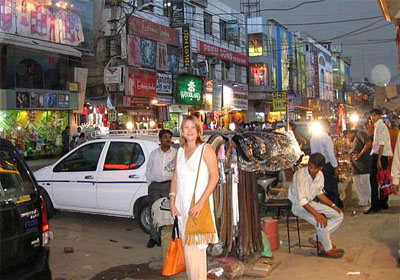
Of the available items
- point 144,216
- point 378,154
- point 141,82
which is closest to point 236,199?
point 144,216

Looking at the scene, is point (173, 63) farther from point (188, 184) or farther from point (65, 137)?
point (188, 184)

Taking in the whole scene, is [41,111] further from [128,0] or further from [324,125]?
[324,125]

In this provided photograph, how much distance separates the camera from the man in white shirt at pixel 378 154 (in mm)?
8391

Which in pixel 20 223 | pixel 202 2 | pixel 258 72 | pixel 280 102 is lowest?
pixel 20 223

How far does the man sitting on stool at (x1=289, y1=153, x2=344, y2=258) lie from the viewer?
5.99 metres

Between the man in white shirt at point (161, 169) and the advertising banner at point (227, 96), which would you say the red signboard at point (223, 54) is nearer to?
the advertising banner at point (227, 96)

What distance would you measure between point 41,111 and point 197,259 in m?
17.9

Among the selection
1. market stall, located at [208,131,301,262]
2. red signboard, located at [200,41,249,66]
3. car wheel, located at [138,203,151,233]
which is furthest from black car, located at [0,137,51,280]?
red signboard, located at [200,41,249,66]

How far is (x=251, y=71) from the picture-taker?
38.8m

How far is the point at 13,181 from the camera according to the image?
156 inches

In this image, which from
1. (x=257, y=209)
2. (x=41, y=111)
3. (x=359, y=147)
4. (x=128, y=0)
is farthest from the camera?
(x=128, y=0)

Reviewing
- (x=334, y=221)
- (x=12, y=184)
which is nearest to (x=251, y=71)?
(x=334, y=221)

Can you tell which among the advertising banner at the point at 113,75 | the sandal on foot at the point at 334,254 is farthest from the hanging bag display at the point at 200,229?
the advertising banner at the point at 113,75

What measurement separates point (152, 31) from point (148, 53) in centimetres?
130
